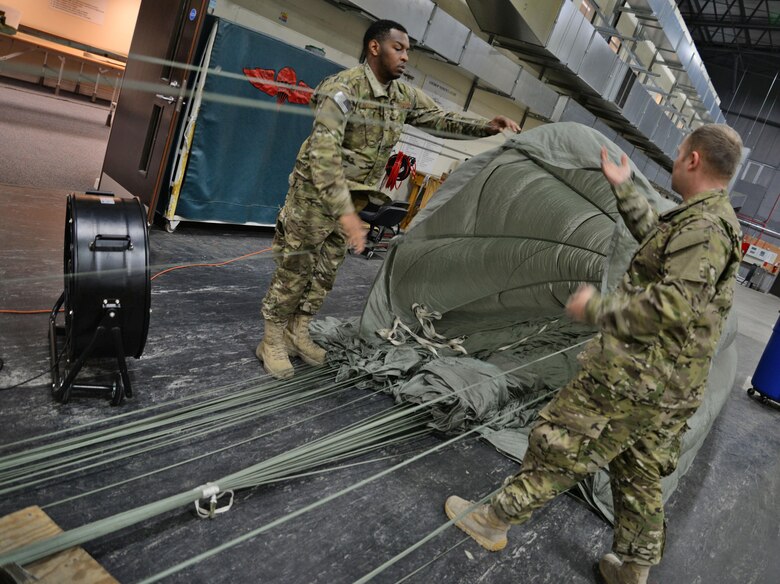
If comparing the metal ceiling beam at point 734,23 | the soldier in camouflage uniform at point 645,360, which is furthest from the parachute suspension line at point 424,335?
the metal ceiling beam at point 734,23

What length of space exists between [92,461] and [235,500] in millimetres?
481

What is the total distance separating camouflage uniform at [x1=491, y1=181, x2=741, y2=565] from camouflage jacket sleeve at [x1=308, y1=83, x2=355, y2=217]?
1052mm

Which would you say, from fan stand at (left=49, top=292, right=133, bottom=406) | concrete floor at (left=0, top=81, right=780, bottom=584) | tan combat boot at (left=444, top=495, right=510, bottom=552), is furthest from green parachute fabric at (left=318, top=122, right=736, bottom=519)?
fan stand at (left=49, top=292, right=133, bottom=406)

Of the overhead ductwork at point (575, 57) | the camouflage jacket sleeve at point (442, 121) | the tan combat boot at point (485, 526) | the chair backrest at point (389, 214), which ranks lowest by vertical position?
the tan combat boot at point (485, 526)

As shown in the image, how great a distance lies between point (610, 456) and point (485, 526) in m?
0.53

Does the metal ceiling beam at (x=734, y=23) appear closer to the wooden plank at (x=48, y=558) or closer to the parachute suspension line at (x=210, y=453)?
the parachute suspension line at (x=210, y=453)

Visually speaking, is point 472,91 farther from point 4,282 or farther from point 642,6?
point 4,282

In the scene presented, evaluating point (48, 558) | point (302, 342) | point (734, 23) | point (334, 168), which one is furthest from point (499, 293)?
point (734, 23)

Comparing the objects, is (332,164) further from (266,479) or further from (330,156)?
(266,479)

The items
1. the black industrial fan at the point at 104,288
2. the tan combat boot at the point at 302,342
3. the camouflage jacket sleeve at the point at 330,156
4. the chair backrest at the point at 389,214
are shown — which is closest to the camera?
the black industrial fan at the point at 104,288

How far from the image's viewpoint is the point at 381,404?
277cm

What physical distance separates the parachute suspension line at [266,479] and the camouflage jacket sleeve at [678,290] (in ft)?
2.37

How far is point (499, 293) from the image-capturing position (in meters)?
3.39

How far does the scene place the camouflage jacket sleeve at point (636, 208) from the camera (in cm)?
190
